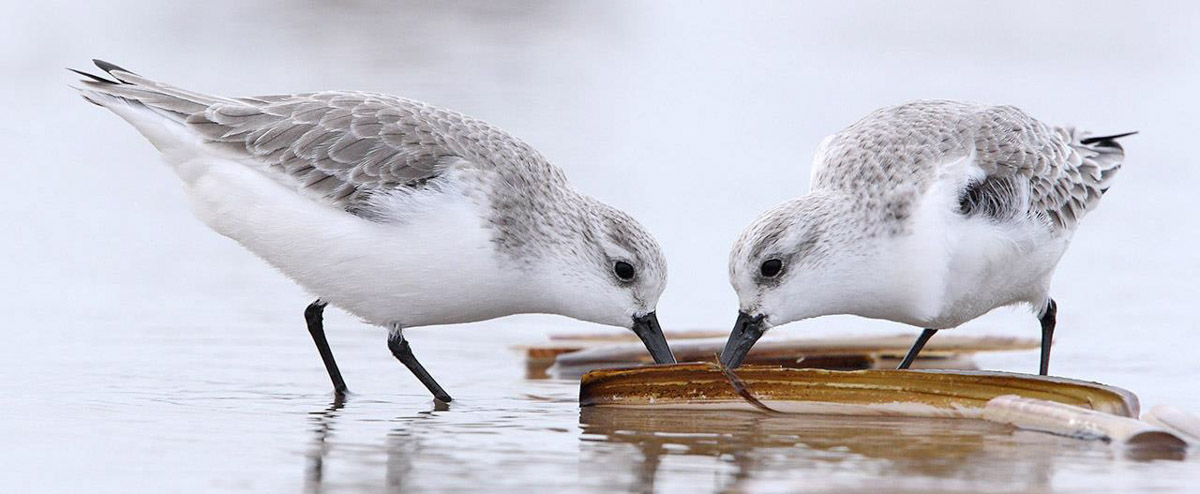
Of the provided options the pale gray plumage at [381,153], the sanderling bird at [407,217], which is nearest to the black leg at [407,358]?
the sanderling bird at [407,217]

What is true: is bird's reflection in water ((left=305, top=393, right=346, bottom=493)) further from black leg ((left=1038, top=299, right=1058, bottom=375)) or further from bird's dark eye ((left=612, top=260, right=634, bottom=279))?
black leg ((left=1038, top=299, right=1058, bottom=375))

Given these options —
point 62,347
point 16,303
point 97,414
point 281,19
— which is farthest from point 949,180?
point 281,19

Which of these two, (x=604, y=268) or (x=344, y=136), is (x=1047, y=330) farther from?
(x=344, y=136)

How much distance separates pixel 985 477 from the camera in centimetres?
480

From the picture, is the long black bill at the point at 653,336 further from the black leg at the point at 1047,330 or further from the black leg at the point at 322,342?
the black leg at the point at 1047,330

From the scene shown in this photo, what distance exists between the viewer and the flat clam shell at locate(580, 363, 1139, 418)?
226 inches

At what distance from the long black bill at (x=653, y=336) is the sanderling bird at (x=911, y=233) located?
276 mm

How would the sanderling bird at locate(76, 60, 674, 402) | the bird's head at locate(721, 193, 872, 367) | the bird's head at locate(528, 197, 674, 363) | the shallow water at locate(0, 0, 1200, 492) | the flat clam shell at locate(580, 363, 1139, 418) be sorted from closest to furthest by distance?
the shallow water at locate(0, 0, 1200, 492)
the flat clam shell at locate(580, 363, 1139, 418)
the bird's head at locate(721, 193, 872, 367)
the sanderling bird at locate(76, 60, 674, 402)
the bird's head at locate(528, 197, 674, 363)

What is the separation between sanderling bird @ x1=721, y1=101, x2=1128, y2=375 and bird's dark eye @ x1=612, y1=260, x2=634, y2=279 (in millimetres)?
414

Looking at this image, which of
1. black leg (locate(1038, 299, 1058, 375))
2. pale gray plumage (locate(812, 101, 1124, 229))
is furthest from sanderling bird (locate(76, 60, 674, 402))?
black leg (locate(1038, 299, 1058, 375))

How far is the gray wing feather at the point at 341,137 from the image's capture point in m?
6.76

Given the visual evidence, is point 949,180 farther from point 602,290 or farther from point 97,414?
point 97,414

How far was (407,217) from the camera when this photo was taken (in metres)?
6.56

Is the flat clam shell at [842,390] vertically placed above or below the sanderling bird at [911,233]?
below
